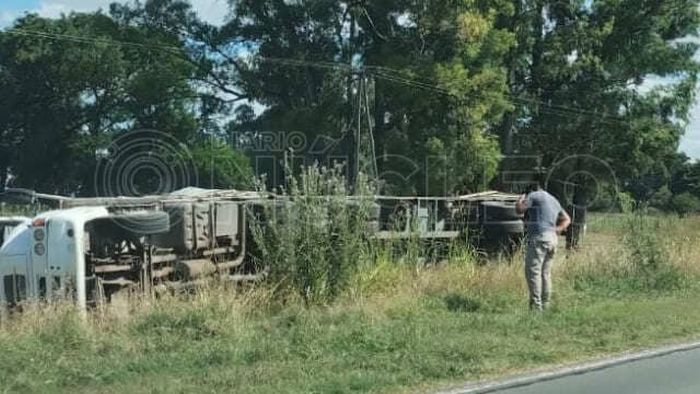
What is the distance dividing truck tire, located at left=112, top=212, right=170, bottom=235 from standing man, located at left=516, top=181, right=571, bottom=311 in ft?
17.2

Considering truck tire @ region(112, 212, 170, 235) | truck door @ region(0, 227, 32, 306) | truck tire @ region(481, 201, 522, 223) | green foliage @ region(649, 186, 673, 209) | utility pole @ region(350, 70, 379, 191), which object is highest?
utility pole @ region(350, 70, 379, 191)

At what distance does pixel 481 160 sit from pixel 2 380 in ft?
102

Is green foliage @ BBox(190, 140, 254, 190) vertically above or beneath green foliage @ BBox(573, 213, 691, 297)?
above

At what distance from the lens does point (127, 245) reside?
1236 cm

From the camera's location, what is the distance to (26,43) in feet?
182

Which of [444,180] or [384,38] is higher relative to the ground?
[384,38]

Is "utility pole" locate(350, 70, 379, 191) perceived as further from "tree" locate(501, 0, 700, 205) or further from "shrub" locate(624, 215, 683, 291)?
"shrub" locate(624, 215, 683, 291)

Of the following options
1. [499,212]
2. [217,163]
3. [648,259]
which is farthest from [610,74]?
[648,259]

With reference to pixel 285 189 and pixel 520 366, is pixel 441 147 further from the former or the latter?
pixel 520 366

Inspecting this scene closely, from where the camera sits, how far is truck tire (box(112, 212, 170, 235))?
11930mm

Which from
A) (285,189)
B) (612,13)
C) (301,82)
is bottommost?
(285,189)

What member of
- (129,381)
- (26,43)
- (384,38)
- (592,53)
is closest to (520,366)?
(129,381)

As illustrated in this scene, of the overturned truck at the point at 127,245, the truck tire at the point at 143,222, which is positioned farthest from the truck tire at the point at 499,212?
the truck tire at the point at 143,222

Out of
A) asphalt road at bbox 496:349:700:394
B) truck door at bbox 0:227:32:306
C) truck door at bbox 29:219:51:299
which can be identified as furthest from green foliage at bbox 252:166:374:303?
asphalt road at bbox 496:349:700:394
